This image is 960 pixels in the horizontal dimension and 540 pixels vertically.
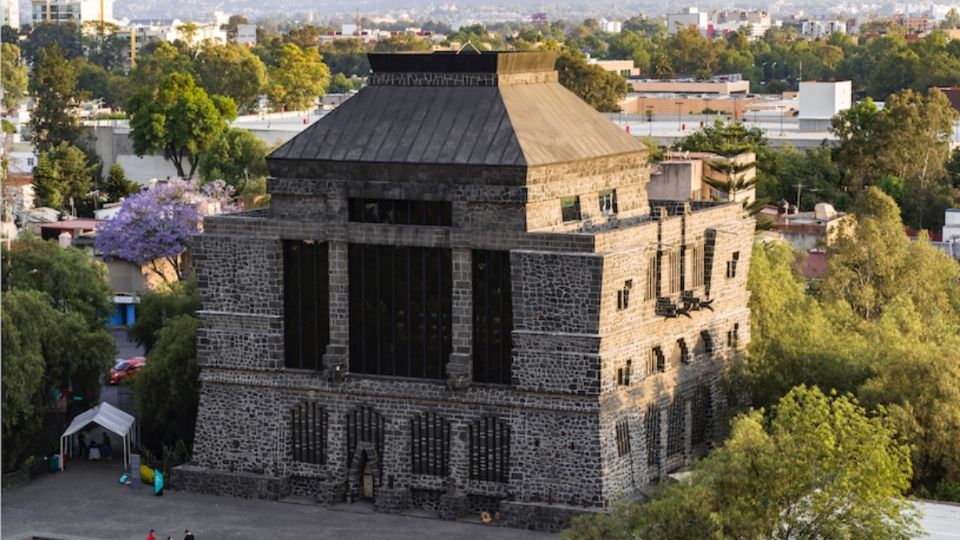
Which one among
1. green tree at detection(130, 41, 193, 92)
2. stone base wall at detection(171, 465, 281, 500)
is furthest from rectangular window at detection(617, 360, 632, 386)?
green tree at detection(130, 41, 193, 92)

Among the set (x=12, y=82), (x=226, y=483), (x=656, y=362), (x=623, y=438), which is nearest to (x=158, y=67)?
(x=12, y=82)

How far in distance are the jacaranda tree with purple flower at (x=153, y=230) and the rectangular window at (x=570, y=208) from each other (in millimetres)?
30112

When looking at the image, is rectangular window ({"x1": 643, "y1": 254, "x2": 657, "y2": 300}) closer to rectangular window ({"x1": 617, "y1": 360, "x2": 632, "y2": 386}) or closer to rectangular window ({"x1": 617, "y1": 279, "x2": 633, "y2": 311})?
rectangular window ({"x1": 617, "y1": 279, "x2": 633, "y2": 311})

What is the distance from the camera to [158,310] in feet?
196

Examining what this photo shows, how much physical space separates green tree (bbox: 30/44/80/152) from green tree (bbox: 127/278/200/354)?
5795cm

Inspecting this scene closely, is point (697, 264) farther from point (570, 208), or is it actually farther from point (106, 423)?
point (106, 423)

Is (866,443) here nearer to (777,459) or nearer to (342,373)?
(777,459)

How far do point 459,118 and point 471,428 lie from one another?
6.24m

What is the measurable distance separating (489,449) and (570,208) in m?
5.12

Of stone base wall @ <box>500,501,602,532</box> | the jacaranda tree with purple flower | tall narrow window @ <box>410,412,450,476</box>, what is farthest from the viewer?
the jacaranda tree with purple flower

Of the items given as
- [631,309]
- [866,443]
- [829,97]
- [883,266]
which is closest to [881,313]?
[883,266]

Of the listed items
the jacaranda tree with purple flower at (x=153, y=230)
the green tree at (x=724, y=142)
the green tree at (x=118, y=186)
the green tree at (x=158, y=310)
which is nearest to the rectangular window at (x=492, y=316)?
the green tree at (x=158, y=310)

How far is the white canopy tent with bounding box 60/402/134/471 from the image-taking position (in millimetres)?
52250

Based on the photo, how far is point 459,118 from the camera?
4853 cm
